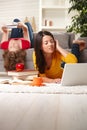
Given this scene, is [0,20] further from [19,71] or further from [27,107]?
[27,107]

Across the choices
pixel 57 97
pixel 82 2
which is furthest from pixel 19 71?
pixel 82 2

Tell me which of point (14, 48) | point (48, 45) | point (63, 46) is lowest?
point (63, 46)

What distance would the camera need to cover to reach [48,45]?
7.73 feet

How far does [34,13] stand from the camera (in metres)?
6.00

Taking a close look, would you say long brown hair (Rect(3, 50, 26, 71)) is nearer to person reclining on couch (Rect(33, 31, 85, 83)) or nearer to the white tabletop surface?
person reclining on couch (Rect(33, 31, 85, 83))

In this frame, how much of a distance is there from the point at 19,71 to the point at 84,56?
1713mm

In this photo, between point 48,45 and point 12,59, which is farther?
point 12,59

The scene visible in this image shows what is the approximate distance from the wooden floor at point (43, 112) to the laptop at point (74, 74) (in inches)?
11.0

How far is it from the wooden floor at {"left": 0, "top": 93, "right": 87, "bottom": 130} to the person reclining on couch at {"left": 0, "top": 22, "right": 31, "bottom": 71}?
1.84 meters

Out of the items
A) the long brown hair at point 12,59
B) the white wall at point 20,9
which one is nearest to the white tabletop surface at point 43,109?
the long brown hair at point 12,59

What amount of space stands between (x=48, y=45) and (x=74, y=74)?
1.09 meters

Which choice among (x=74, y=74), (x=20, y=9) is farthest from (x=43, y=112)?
(x=20, y=9)

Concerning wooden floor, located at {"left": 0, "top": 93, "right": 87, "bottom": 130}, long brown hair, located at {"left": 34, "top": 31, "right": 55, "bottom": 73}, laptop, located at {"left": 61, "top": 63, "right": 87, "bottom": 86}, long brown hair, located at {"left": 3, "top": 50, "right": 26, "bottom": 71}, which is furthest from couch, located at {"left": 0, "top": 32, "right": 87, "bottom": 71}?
wooden floor, located at {"left": 0, "top": 93, "right": 87, "bottom": 130}

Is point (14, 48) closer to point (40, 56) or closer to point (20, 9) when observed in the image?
point (40, 56)
